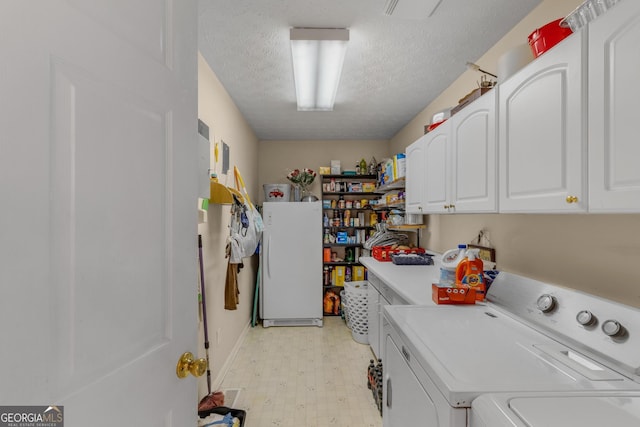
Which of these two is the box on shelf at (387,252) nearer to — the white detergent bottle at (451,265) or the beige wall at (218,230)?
the white detergent bottle at (451,265)

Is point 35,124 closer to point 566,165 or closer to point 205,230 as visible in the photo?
point 566,165

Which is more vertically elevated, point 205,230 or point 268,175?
point 268,175

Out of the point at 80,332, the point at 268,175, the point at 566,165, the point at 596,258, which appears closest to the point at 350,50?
the point at 566,165

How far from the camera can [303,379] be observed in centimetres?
256

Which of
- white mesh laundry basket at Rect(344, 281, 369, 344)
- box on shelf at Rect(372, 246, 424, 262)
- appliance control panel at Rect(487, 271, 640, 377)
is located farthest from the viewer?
white mesh laundry basket at Rect(344, 281, 369, 344)

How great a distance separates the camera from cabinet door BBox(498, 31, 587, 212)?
98cm

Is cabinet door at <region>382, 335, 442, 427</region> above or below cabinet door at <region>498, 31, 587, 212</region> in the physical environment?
below

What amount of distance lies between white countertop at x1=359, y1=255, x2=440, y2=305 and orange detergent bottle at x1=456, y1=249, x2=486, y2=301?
0.65 feet

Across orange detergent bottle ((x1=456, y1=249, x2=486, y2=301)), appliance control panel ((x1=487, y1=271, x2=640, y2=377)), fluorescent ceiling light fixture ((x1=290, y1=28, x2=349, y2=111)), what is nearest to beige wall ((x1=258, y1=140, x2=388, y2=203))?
fluorescent ceiling light fixture ((x1=290, y1=28, x2=349, y2=111))

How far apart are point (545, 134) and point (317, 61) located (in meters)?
1.45

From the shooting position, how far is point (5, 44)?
16.9 inches

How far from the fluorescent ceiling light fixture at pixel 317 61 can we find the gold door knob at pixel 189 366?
5.64ft

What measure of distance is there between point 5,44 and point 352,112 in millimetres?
3022

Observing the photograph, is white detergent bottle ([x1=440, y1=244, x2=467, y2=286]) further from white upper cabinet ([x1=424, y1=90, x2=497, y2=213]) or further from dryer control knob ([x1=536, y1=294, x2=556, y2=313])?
dryer control knob ([x1=536, y1=294, x2=556, y2=313])
